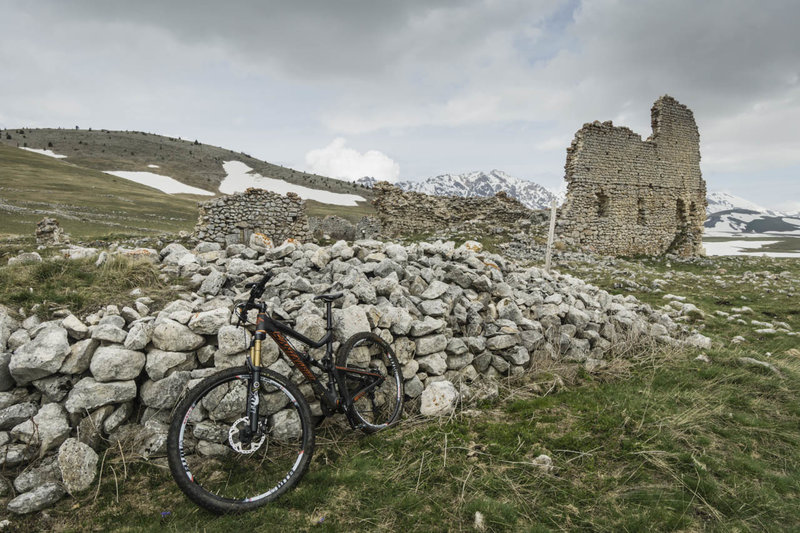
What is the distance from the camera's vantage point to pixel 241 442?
3010 mm

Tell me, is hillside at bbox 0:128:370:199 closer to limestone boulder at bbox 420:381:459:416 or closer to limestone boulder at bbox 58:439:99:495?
limestone boulder at bbox 58:439:99:495

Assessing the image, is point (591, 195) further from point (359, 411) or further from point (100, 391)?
point (100, 391)

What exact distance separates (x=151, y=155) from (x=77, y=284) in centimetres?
11959

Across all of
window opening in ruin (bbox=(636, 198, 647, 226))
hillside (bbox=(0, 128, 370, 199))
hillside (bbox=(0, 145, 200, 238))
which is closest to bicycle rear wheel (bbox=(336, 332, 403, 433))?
hillside (bbox=(0, 145, 200, 238))

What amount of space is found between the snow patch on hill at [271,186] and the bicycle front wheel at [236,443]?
9153cm

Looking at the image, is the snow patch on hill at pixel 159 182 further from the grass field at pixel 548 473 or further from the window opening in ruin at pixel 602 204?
the grass field at pixel 548 473

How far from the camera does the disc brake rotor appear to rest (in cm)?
302

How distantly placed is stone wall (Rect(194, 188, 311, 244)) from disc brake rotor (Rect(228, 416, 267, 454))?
46.2 feet

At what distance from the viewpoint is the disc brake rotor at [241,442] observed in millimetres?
3018

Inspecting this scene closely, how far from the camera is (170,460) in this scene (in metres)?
2.74

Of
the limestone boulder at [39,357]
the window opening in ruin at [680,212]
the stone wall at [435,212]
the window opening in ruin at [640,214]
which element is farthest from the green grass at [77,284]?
the window opening in ruin at [680,212]

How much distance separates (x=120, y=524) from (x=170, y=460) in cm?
59

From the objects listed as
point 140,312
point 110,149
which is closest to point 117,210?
point 140,312

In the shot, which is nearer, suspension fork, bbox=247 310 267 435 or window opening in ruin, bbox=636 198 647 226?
suspension fork, bbox=247 310 267 435
